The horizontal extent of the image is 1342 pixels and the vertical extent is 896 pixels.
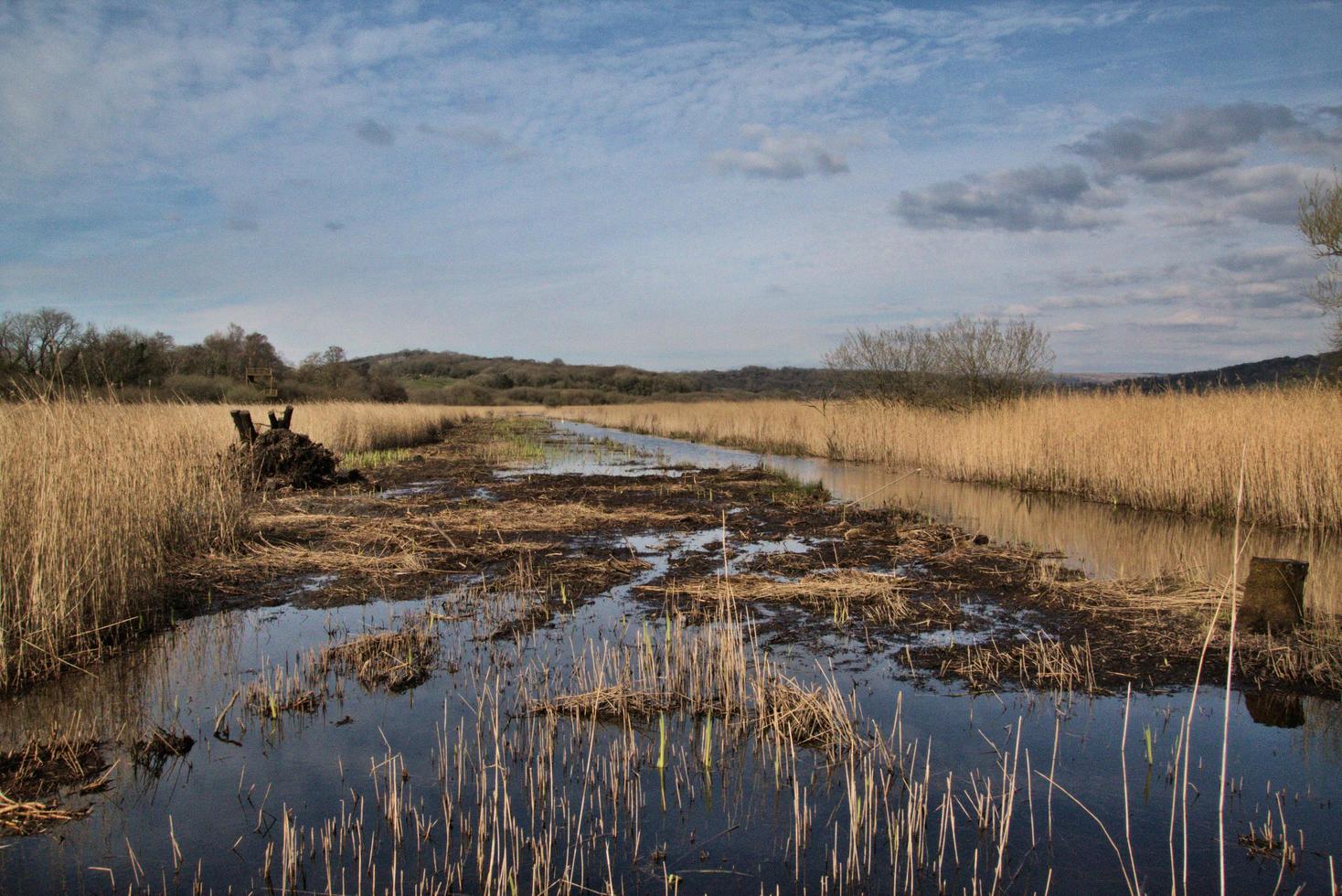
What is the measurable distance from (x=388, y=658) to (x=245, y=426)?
10295 millimetres

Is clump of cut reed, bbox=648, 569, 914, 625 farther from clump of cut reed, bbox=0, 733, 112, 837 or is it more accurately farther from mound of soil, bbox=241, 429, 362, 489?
mound of soil, bbox=241, 429, 362, 489

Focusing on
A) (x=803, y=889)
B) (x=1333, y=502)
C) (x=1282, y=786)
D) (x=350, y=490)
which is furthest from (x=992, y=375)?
(x=803, y=889)

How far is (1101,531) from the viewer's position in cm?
1127

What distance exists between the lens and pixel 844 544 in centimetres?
1000

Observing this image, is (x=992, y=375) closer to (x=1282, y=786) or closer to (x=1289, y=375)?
(x=1289, y=375)

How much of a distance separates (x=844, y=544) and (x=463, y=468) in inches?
476

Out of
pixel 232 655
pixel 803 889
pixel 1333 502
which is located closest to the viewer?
pixel 803 889

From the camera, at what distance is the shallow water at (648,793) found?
10.6 ft

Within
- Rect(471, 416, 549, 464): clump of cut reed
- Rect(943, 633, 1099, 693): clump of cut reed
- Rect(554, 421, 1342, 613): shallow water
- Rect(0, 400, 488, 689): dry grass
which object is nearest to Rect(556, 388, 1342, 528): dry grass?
Rect(554, 421, 1342, 613): shallow water

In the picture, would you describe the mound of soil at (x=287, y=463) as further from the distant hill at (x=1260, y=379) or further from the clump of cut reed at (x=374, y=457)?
the distant hill at (x=1260, y=379)

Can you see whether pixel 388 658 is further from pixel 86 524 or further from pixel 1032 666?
pixel 1032 666

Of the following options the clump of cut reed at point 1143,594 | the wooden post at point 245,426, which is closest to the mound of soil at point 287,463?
the wooden post at point 245,426

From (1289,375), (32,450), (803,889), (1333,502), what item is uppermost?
(1289,375)

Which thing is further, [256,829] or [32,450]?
[32,450]
